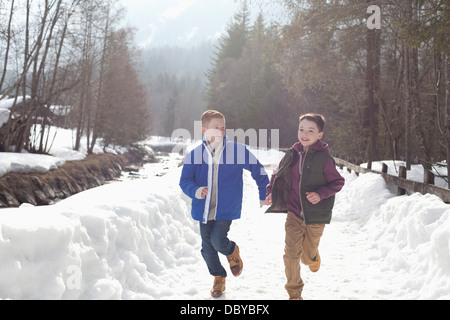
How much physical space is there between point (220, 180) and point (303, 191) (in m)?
0.89

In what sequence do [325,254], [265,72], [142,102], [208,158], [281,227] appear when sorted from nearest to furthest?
[208,158] → [325,254] → [281,227] → [142,102] → [265,72]

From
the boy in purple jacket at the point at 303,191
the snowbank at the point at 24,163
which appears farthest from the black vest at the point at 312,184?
the snowbank at the point at 24,163

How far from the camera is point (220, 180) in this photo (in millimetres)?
3766

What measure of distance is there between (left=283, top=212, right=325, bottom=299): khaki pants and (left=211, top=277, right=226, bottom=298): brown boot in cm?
75

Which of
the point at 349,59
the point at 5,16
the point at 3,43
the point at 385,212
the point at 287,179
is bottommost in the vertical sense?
the point at 385,212

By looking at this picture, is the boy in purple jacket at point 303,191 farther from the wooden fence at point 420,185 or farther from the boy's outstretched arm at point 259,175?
the wooden fence at point 420,185

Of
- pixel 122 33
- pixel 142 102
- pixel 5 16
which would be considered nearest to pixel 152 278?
pixel 5 16

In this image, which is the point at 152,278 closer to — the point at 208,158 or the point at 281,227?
the point at 208,158

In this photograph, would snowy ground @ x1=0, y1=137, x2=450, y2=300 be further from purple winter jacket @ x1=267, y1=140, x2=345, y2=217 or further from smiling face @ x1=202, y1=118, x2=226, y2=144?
smiling face @ x1=202, y1=118, x2=226, y2=144

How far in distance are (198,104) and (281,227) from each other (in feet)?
280

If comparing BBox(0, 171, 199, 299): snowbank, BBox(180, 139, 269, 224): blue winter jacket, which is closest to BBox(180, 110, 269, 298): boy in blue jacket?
BBox(180, 139, 269, 224): blue winter jacket

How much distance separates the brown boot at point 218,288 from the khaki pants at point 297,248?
75 cm

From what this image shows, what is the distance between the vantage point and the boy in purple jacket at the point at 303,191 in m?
3.64
